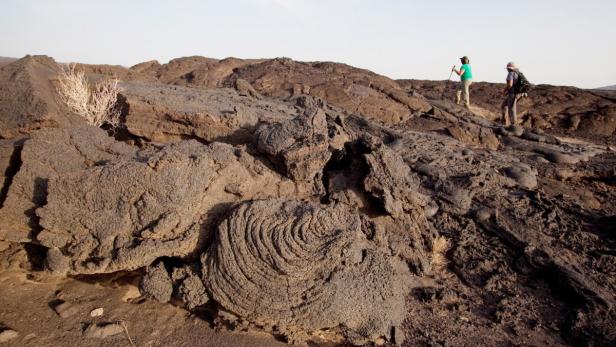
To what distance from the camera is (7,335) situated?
8.57 feet

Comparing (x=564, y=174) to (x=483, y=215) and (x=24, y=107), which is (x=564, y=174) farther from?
(x=24, y=107)

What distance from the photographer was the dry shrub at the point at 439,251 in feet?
13.4

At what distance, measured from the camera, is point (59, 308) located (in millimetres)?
2938

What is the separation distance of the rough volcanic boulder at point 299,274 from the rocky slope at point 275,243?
0.04ft

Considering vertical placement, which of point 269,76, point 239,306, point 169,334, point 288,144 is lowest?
point 169,334

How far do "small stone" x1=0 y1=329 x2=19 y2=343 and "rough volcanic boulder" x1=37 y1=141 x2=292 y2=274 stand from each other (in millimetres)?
511

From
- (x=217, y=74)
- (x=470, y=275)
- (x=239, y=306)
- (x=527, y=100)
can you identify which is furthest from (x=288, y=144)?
(x=527, y=100)

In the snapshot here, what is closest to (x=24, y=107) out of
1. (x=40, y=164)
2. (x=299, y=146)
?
(x=40, y=164)

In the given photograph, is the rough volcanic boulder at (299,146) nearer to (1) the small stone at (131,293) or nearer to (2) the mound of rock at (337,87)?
(1) the small stone at (131,293)

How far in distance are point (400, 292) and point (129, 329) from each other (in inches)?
82.9

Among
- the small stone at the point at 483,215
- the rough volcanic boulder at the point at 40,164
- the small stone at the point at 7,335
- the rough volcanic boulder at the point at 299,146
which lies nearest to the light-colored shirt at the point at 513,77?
the small stone at the point at 483,215

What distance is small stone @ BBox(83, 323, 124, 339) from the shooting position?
2768 millimetres

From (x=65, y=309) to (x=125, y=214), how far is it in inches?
31.8

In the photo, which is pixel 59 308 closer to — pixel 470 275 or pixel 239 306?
pixel 239 306
